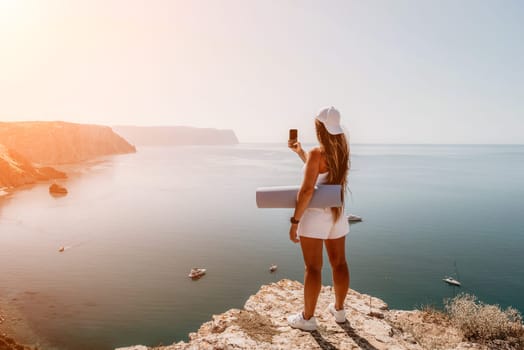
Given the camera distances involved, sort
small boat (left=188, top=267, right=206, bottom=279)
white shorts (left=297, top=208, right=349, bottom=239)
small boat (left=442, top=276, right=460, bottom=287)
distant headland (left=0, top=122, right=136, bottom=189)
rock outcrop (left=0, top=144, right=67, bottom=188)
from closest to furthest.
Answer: white shorts (left=297, top=208, right=349, bottom=239)
small boat (left=442, top=276, right=460, bottom=287)
small boat (left=188, top=267, right=206, bottom=279)
rock outcrop (left=0, top=144, right=67, bottom=188)
distant headland (left=0, top=122, right=136, bottom=189)

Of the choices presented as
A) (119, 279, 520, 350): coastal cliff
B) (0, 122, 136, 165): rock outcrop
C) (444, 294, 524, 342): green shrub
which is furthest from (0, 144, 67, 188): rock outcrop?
(444, 294, 524, 342): green shrub

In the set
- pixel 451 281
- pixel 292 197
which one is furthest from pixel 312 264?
pixel 451 281

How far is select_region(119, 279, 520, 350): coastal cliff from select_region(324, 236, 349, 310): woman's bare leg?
2.06 feet

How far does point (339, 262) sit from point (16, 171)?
8018cm

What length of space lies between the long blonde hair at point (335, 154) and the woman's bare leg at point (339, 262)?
0.38 meters

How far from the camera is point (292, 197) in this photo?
3725mm

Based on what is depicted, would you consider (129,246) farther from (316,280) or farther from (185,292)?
(316,280)

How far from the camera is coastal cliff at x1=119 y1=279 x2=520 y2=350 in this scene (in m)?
4.27

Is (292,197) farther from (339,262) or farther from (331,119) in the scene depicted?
(339,262)

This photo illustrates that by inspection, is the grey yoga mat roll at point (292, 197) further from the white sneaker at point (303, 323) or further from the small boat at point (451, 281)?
the small boat at point (451, 281)

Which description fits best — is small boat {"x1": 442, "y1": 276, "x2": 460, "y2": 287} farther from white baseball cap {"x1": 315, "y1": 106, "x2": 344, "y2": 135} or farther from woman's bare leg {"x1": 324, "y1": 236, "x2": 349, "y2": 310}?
white baseball cap {"x1": 315, "y1": 106, "x2": 344, "y2": 135}

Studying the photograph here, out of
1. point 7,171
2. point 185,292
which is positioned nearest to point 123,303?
point 185,292

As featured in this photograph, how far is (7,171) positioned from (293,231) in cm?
7818

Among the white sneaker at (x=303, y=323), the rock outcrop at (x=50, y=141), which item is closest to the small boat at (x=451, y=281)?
the white sneaker at (x=303, y=323)
